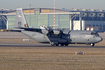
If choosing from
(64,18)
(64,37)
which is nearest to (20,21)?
(64,37)

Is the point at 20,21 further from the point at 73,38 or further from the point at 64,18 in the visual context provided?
the point at 64,18

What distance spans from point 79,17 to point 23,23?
83.7 meters

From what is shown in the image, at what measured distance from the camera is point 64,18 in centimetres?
13025

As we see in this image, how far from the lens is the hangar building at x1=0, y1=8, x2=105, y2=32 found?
425 ft

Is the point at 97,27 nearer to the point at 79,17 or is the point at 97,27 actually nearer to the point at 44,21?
the point at 79,17

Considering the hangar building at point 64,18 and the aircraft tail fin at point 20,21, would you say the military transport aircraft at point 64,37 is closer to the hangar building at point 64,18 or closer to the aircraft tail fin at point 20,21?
the aircraft tail fin at point 20,21

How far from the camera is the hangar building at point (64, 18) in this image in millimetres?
129500

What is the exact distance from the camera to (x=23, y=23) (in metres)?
57.5

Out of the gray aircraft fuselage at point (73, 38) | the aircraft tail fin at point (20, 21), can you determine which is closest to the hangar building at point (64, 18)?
the aircraft tail fin at point (20, 21)

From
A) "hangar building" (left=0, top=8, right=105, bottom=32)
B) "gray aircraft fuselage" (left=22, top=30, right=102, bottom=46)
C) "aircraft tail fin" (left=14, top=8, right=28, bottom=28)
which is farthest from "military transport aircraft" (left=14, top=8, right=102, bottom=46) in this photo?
"hangar building" (left=0, top=8, right=105, bottom=32)

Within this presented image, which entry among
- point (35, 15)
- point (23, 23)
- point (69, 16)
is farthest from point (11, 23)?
point (23, 23)

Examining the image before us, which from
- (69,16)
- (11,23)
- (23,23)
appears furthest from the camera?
(11,23)

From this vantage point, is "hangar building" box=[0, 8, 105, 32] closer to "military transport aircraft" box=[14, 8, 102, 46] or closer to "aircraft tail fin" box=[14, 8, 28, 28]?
"aircraft tail fin" box=[14, 8, 28, 28]

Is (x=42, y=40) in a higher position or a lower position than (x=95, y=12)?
lower
